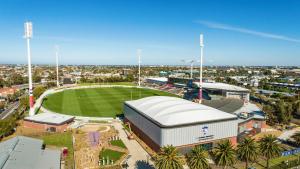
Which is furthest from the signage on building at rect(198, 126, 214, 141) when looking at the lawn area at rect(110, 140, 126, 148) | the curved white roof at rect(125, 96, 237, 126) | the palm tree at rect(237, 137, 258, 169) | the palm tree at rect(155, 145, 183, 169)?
the lawn area at rect(110, 140, 126, 148)

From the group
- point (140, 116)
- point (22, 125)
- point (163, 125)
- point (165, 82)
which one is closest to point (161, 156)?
point (163, 125)

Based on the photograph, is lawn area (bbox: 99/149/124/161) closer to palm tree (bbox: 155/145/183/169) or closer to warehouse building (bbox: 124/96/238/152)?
warehouse building (bbox: 124/96/238/152)

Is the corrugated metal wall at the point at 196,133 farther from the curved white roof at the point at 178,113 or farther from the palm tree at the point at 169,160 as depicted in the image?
the palm tree at the point at 169,160

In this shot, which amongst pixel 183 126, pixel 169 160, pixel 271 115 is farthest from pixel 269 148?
pixel 271 115

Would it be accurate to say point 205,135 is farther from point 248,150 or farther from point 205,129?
point 248,150

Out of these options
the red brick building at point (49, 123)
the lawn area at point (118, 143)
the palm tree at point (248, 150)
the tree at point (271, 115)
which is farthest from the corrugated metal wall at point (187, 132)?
the tree at point (271, 115)
